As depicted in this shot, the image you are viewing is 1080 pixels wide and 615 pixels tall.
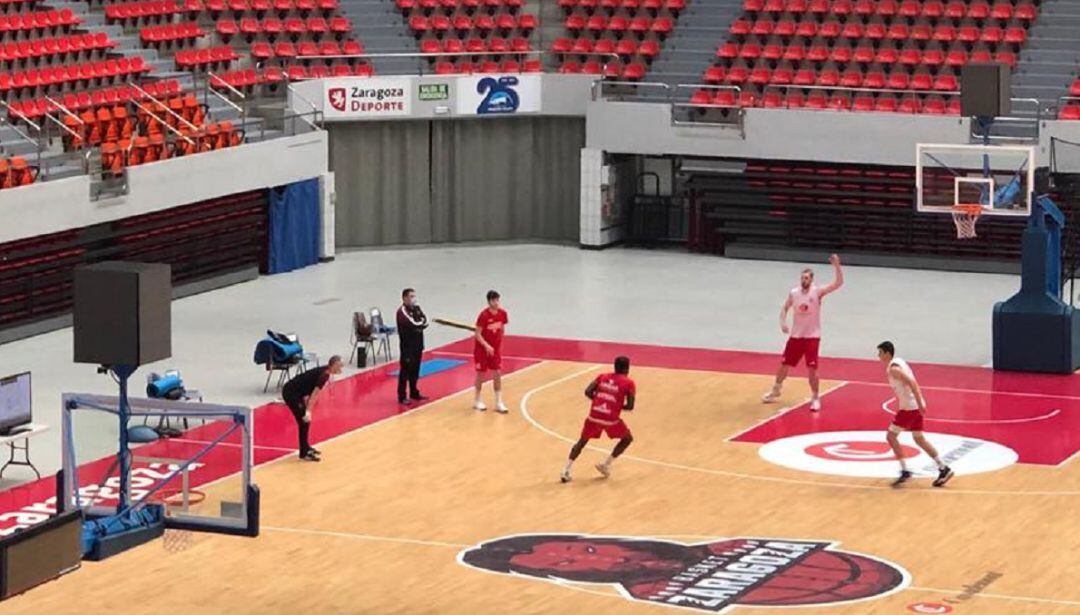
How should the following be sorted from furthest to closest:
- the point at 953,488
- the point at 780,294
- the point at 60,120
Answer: the point at 780,294 < the point at 60,120 < the point at 953,488

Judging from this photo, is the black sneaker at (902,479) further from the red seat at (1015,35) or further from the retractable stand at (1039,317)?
the red seat at (1015,35)

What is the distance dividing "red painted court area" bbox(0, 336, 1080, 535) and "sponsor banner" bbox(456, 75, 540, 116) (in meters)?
9.84

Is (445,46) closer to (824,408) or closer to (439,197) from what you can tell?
(439,197)

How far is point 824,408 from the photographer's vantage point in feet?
103

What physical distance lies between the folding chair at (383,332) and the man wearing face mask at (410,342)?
2.77 metres

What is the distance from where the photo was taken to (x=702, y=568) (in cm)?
2366

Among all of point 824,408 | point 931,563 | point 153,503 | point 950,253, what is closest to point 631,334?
point 824,408

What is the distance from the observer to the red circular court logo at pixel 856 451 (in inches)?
1123

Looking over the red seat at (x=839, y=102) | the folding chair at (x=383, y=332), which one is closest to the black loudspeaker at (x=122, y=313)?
the folding chair at (x=383, y=332)

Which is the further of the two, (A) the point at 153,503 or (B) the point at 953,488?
(B) the point at 953,488

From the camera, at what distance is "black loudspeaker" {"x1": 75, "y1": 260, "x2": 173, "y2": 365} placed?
19188mm

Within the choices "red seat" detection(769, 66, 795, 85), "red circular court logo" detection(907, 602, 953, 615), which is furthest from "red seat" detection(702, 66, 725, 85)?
"red circular court logo" detection(907, 602, 953, 615)

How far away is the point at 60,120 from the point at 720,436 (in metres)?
14.0

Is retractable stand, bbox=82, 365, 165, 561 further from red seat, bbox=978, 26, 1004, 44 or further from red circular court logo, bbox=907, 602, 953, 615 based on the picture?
red seat, bbox=978, 26, 1004, 44
